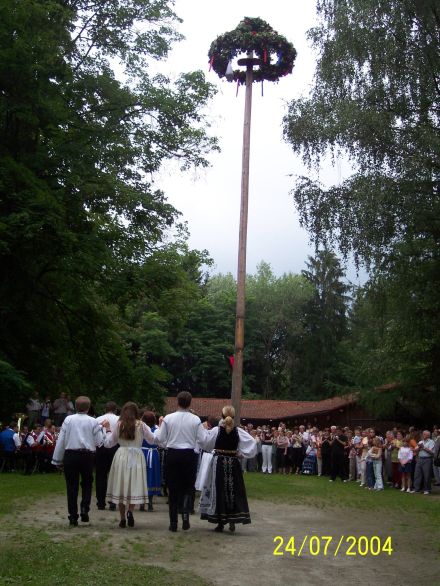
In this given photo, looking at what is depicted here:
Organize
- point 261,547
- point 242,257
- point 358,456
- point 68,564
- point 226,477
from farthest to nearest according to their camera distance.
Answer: point 358,456, point 242,257, point 226,477, point 261,547, point 68,564

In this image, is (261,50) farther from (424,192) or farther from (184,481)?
(184,481)

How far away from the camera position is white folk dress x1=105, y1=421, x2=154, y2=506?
1169 cm

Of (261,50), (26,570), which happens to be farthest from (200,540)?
(261,50)

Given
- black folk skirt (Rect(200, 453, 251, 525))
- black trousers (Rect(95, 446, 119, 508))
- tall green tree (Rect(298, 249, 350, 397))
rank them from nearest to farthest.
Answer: black folk skirt (Rect(200, 453, 251, 525)) < black trousers (Rect(95, 446, 119, 508)) < tall green tree (Rect(298, 249, 350, 397))

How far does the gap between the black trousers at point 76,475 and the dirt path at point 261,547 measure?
0.30m

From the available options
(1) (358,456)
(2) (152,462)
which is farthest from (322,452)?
(2) (152,462)

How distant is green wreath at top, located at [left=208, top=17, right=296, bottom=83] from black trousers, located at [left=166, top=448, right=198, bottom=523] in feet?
60.2

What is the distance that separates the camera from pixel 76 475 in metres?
11.6

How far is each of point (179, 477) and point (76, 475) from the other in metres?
1.51

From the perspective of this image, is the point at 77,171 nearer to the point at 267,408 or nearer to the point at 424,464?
the point at 424,464

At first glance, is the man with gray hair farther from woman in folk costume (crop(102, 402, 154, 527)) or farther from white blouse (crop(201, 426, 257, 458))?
woman in folk costume (crop(102, 402, 154, 527))
